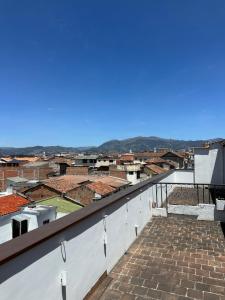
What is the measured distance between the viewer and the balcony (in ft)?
7.50

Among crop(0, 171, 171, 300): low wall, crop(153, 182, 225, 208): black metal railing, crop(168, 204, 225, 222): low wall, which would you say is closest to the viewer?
crop(0, 171, 171, 300): low wall

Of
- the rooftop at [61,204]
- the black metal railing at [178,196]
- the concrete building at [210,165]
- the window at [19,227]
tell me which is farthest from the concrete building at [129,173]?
the black metal railing at [178,196]

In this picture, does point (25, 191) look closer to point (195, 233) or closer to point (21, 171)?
point (195, 233)

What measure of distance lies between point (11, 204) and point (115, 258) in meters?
16.3

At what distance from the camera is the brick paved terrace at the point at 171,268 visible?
3.48m

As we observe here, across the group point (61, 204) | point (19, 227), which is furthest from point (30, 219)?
point (61, 204)

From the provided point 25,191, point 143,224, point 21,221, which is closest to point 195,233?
point 143,224

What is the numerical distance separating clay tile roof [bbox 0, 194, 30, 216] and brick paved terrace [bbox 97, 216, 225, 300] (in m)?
14.0

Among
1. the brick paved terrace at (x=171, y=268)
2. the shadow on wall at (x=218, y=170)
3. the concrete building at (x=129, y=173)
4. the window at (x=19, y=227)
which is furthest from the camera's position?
the concrete building at (x=129, y=173)

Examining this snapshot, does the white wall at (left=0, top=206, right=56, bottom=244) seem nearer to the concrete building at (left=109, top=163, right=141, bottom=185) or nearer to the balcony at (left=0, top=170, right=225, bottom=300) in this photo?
the balcony at (left=0, top=170, right=225, bottom=300)

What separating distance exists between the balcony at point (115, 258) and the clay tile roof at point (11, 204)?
1378cm

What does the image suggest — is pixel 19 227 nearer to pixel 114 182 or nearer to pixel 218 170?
pixel 218 170

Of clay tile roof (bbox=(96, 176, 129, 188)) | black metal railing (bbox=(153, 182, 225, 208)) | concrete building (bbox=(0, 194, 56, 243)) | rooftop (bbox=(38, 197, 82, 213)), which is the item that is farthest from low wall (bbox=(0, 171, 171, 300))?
clay tile roof (bbox=(96, 176, 129, 188))

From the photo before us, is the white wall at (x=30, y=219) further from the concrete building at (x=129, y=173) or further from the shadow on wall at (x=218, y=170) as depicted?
the concrete building at (x=129, y=173)
